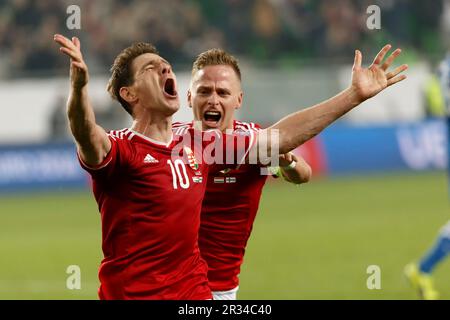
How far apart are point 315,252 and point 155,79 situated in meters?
8.13

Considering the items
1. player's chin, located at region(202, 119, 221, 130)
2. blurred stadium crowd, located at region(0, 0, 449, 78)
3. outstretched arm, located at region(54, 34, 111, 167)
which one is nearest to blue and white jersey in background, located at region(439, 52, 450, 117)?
player's chin, located at region(202, 119, 221, 130)

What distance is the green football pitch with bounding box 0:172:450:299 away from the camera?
10.4 meters

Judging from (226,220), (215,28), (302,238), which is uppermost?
(215,28)

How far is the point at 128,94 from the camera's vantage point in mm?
5055

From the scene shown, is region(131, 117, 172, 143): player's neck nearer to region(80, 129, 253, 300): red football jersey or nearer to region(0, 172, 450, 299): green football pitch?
region(80, 129, 253, 300): red football jersey

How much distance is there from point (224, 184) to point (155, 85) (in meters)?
1.27

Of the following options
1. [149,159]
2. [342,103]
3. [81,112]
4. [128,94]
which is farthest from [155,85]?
[342,103]

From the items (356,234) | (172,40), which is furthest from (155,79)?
(172,40)

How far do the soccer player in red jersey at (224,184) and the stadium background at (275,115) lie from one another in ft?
21.2

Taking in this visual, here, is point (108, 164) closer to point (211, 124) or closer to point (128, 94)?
point (128, 94)

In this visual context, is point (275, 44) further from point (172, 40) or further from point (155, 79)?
point (155, 79)

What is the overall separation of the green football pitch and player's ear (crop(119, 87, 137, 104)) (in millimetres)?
4771

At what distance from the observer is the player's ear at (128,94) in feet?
16.5

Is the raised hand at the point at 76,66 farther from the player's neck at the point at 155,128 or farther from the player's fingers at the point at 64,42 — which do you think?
the player's neck at the point at 155,128
